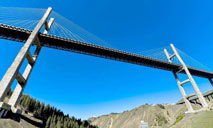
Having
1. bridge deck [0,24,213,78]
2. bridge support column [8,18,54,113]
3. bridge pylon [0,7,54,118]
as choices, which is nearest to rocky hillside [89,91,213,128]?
bridge deck [0,24,213,78]

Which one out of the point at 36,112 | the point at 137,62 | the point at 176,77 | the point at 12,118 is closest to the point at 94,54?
the point at 137,62

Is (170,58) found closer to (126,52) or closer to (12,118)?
(126,52)

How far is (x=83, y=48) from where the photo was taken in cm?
1762

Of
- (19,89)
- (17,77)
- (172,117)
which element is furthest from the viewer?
(172,117)

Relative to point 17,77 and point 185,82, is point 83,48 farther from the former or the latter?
point 185,82

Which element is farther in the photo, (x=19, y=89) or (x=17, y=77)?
(x=19, y=89)

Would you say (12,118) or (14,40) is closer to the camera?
(14,40)

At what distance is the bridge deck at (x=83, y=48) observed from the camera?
43.1ft

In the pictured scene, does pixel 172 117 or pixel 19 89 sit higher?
pixel 19 89

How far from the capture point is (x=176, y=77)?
25.4m

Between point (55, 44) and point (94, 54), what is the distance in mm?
6845

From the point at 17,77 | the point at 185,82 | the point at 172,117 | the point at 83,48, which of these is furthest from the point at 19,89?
the point at 172,117

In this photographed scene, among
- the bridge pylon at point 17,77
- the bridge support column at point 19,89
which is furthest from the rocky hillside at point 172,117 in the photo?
the bridge support column at point 19,89

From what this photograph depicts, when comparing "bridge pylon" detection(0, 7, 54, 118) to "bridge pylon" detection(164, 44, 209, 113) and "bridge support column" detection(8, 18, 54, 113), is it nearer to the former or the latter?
"bridge support column" detection(8, 18, 54, 113)
